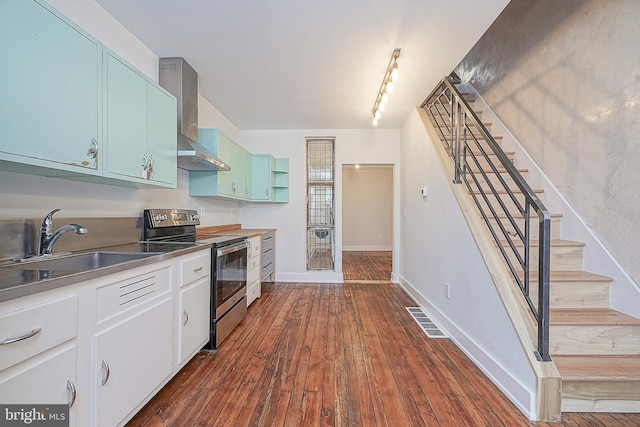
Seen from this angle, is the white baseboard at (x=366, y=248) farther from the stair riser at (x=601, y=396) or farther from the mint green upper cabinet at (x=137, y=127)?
the stair riser at (x=601, y=396)

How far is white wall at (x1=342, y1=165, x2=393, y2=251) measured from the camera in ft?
27.3

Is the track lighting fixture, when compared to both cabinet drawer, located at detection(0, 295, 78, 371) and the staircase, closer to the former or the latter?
the staircase

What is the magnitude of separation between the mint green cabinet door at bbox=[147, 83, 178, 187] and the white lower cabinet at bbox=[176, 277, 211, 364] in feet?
2.77

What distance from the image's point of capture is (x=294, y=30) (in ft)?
6.93

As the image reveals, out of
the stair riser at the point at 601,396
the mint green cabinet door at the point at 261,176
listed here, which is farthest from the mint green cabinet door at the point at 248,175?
the stair riser at the point at 601,396

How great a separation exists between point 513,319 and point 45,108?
2676 millimetres

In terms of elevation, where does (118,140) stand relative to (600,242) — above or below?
above

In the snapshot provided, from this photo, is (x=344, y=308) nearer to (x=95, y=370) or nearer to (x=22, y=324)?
(x=95, y=370)

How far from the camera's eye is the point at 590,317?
5.87 ft

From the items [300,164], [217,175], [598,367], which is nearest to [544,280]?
[598,367]

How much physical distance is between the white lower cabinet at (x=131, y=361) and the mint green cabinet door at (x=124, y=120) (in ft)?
2.87

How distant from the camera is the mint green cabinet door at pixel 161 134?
195cm

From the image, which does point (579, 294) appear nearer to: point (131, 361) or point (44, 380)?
point (131, 361)

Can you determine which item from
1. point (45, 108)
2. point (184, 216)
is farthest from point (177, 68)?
point (45, 108)
